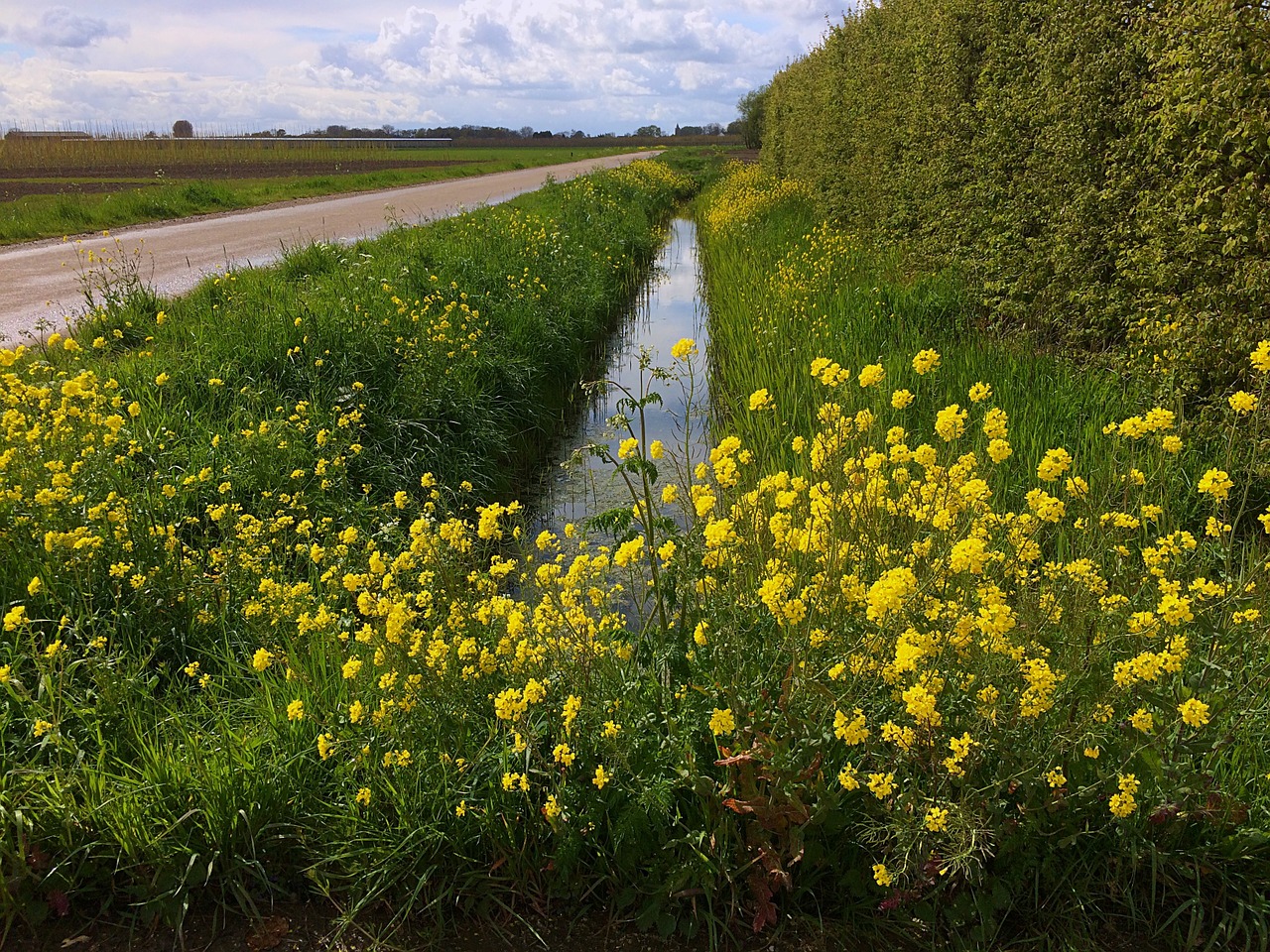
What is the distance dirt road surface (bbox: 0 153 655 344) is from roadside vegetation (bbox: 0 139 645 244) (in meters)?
0.84

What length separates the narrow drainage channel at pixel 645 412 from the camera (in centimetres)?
602

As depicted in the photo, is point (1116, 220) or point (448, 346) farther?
point (448, 346)

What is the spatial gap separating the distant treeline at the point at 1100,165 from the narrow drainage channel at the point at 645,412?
271cm

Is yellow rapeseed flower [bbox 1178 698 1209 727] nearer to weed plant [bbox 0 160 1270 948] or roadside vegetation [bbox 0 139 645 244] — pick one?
weed plant [bbox 0 160 1270 948]

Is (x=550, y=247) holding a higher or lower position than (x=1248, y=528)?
higher

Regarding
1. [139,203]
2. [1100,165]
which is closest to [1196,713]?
[1100,165]

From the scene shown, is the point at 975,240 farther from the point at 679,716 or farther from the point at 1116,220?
the point at 679,716

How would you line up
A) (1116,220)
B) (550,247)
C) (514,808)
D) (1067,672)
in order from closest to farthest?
(1067,672), (514,808), (1116,220), (550,247)

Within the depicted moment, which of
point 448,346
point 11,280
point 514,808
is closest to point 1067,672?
point 514,808

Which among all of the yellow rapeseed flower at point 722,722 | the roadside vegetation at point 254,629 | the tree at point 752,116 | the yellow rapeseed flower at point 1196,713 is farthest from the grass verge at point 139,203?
the tree at point 752,116

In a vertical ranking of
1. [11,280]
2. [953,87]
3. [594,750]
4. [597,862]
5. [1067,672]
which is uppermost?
[953,87]

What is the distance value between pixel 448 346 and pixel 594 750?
520 cm

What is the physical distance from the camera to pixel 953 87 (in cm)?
748

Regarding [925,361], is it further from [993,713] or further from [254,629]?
[254,629]
